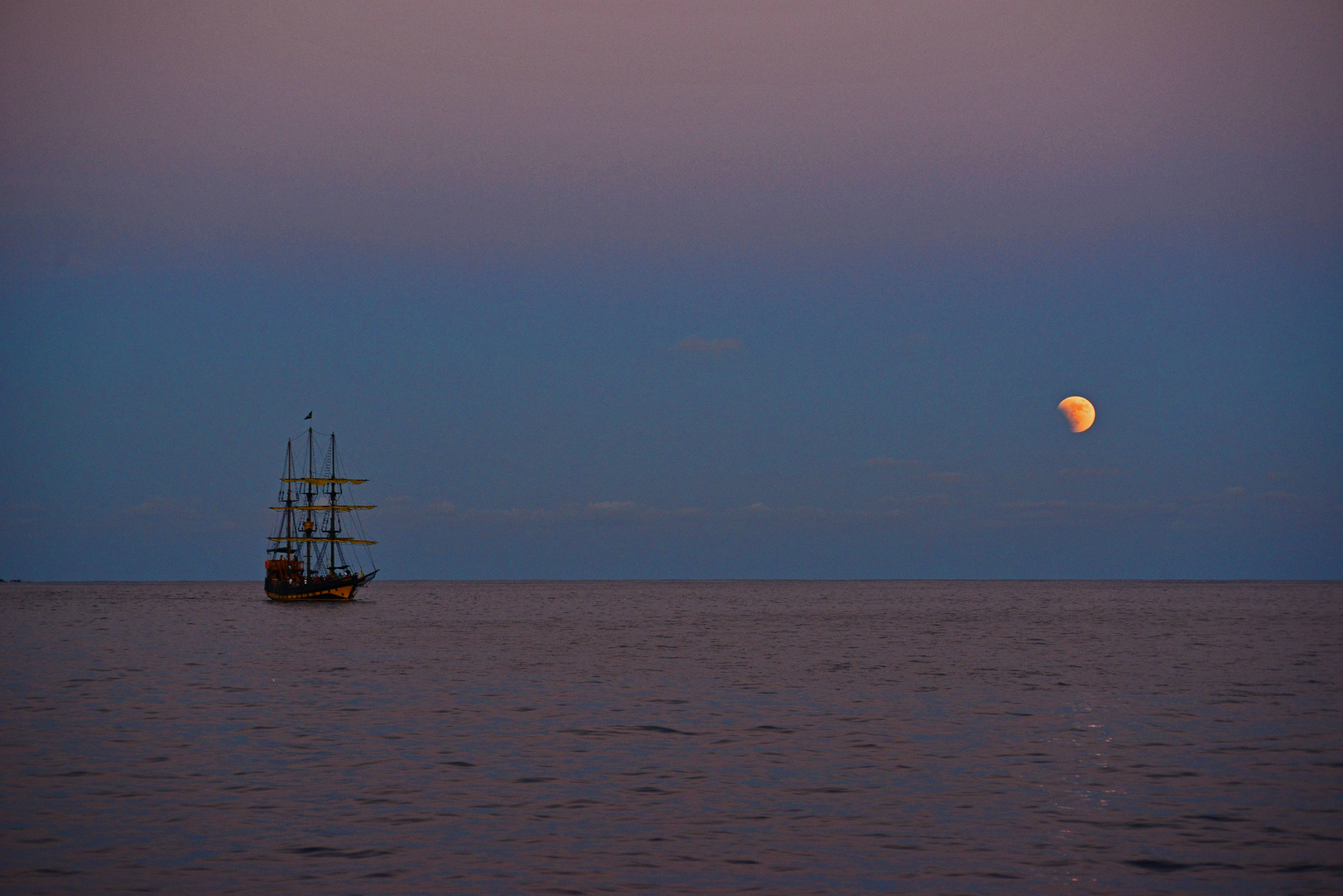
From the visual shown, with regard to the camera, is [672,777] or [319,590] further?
[319,590]

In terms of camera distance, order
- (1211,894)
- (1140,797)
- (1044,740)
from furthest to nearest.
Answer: (1044,740) → (1140,797) → (1211,894)

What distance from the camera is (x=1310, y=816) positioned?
2019cm

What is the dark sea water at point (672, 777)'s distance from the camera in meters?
16.8

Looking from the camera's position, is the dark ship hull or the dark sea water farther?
the dark ship hull

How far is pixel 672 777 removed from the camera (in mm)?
23938

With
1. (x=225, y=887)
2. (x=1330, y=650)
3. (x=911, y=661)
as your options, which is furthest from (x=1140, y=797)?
(x=1330, y=650)

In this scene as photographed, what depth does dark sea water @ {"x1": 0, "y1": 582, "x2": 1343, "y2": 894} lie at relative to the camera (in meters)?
16.8

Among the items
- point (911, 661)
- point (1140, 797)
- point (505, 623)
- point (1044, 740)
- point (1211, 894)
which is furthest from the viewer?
point (505, 623)

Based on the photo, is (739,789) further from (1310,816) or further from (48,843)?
(48,843)

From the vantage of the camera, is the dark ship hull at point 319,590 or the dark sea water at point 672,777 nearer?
the dark sea water at point 672,777

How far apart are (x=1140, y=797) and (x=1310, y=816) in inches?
113

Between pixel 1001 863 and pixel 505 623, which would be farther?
pixel 505 623

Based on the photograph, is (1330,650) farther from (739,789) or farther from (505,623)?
(505,623)

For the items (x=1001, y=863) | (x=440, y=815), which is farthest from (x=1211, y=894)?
(x=440, y=815)
